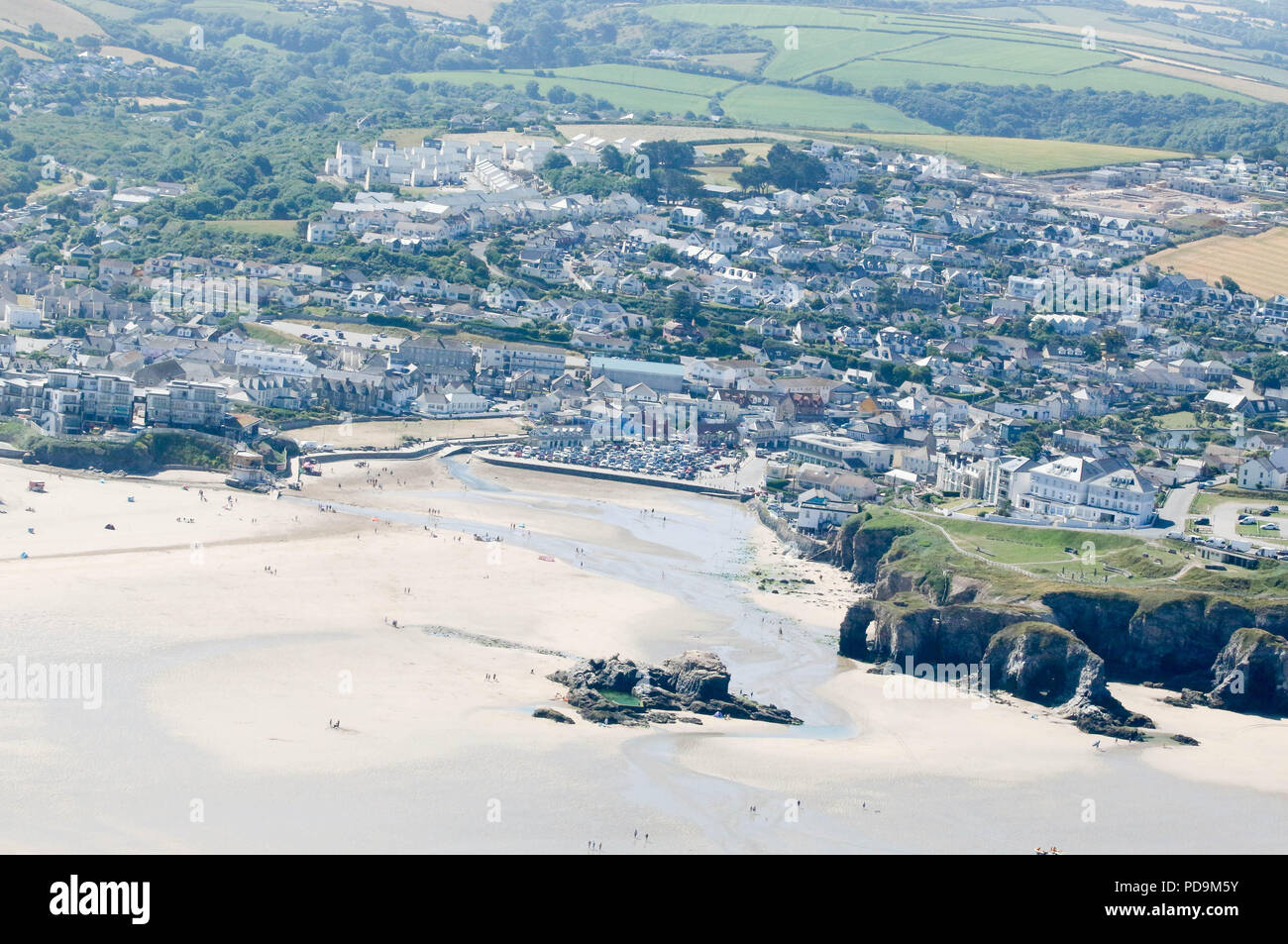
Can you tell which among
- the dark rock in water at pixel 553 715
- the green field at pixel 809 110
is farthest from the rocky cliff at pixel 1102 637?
the green field at pixel 809 110

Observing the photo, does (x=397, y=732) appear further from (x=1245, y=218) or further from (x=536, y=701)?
(x=1245, y=218)

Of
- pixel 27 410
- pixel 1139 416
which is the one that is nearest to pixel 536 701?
pixel 27 410

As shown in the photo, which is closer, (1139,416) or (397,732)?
(397,732)

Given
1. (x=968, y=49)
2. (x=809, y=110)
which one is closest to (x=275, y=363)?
(x=809, y=110)

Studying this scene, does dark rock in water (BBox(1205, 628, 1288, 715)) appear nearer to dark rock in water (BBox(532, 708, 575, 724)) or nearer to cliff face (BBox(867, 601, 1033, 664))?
cliff face (BBox(867, 601, 1033, 664))

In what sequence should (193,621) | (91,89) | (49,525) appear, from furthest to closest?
(91,89) < (49,525) < (193,621)

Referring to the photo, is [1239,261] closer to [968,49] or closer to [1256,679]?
[1256,679]
